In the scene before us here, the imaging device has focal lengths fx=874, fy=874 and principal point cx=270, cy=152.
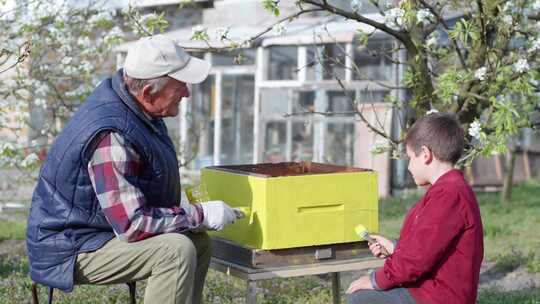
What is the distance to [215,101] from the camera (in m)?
14.7

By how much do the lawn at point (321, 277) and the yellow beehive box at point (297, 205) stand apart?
158 centimetres

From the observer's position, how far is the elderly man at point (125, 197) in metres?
3.71

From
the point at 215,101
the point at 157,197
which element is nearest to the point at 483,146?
the point at 157,197

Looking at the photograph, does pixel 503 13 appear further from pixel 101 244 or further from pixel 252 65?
pixel 252 65

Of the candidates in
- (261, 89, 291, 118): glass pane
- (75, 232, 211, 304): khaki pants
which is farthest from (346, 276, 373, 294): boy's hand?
(261, 89, 291, 118): glass pane

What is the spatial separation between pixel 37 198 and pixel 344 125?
378 inches

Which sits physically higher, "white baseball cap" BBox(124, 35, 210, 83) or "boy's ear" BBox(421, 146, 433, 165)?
"white baseball cap" BBox(124, 35, 210, 83)

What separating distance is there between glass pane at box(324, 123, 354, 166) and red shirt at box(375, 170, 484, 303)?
376 inches

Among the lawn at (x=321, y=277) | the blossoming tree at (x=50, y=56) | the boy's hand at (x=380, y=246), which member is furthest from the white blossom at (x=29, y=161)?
the boy's hand at (x=380, y=246)

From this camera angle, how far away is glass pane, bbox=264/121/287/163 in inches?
540

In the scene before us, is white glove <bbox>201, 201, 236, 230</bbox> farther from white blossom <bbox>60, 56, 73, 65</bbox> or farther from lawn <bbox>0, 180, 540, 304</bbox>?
white blossom <bbox>60, 56, 73, 65</bbox>

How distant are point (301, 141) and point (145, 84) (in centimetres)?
985

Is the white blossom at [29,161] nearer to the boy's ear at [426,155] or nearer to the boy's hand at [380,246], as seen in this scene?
the boy's hand at [380,246]

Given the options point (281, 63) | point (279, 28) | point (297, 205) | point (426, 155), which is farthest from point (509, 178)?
point (426, 155)
